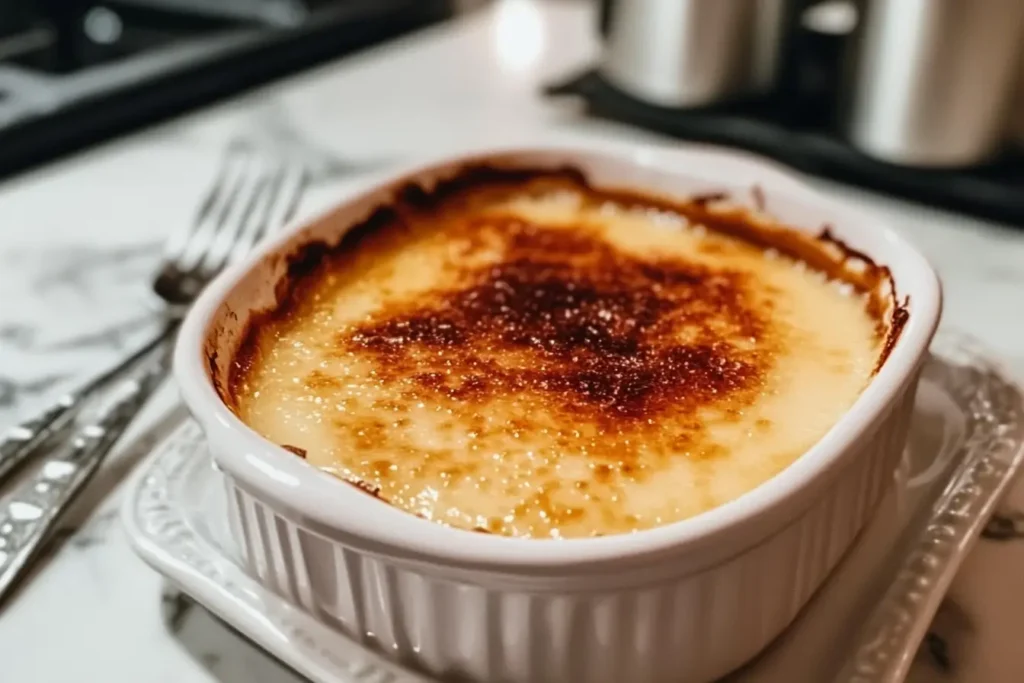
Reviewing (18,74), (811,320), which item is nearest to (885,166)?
(811,320)

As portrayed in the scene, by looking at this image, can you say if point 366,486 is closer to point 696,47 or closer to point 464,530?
point 464,530

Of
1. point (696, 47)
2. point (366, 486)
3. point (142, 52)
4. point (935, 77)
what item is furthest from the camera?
point (142, 52)

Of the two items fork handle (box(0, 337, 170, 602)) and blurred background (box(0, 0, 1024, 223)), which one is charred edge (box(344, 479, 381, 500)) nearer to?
fork handle (box(0, 337, 170, 602))

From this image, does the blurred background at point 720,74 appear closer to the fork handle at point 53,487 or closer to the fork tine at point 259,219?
the fork tine at point 259,219

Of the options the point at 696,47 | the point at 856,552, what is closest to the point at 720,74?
the point at 696,47

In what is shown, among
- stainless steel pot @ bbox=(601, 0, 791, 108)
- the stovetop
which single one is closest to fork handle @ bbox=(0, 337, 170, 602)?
the stovetop

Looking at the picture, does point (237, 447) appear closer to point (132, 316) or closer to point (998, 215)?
point (132, 316)
